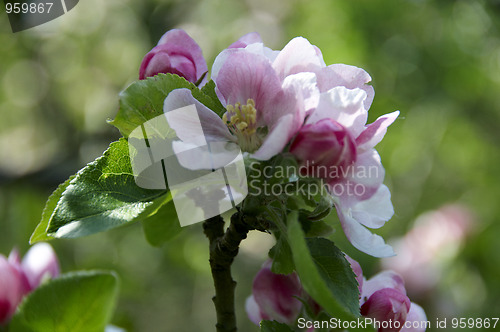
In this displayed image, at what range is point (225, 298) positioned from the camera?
0.70m

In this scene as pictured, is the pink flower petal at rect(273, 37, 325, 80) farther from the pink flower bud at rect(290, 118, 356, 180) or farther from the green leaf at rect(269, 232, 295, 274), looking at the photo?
the green leaf at rect(269, 232, 295, 274)

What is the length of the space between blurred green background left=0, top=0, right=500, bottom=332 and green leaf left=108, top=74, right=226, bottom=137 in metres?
1.49

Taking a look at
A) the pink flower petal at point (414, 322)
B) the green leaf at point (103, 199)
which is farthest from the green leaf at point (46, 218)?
the pink flower petal at point (414, 322)

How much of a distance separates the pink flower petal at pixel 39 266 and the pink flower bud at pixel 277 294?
37cm

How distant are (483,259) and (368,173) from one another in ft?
6.55

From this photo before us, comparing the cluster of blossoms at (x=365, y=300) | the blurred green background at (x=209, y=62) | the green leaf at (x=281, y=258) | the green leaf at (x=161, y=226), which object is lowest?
the blurred green background at (x=209, y=62)

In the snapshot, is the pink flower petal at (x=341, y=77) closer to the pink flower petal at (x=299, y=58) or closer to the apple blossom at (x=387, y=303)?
the pink flower petal at (x=299, y=58)

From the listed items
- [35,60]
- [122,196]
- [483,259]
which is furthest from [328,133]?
[35,60]

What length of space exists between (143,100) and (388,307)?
0.38m

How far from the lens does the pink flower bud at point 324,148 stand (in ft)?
1.80

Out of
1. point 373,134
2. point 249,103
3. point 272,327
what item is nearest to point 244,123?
point 249,103

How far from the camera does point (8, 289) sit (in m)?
0.88

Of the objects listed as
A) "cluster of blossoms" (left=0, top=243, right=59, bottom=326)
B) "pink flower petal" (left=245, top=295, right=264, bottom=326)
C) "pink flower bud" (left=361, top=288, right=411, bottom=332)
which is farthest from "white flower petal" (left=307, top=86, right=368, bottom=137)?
"cluster of blossoms" (left=0, top=243, right=59, bottom=326)

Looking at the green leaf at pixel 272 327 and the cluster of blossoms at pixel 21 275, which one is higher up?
the green leaf at pixel 272 327
